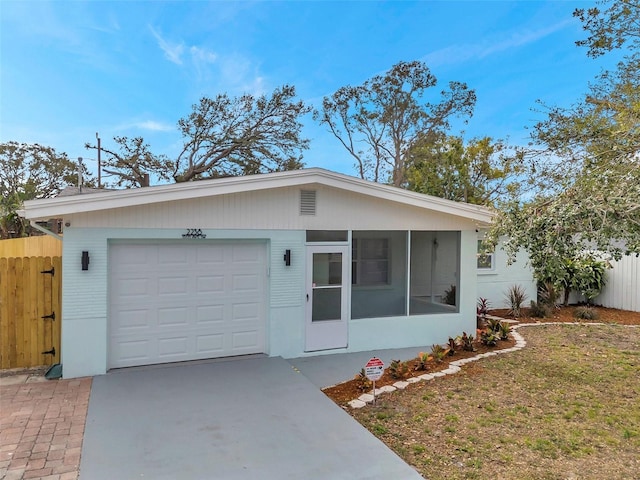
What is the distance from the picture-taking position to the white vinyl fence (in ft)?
41.0


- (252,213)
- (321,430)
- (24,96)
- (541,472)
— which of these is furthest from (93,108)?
(541,472)

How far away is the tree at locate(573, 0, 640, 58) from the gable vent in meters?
5.53

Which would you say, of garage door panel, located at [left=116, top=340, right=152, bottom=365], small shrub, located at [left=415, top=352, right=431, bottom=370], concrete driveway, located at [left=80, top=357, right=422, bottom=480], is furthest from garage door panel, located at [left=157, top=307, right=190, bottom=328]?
small shrub, located at [left=415, top=352, right=431, bottom=370]

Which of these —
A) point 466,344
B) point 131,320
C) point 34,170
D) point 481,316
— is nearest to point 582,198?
point 466,344

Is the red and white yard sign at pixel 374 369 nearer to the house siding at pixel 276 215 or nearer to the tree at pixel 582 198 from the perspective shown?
the tree at pixel 582 198

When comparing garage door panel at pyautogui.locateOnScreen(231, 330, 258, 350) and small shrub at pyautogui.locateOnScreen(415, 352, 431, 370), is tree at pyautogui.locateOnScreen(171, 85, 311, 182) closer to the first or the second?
garage door panel at pyautogui.locateOnScreen(231, 330, 258, 350)

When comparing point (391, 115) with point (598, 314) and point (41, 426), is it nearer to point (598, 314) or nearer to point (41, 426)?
point (598, 314)

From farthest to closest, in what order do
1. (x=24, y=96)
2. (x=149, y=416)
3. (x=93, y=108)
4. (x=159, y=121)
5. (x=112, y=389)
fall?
(x=159, y=121), (x=93, y=108), (x=24, y=96), (x=112, y=389), (x=149, y=416)

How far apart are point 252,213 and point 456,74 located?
1891cm

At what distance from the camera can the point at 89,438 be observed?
4203 mm

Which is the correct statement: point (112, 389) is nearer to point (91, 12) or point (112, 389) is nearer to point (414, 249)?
point (414, 249)

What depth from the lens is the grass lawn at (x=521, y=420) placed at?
392 cm

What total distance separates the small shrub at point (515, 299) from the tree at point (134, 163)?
1708cm

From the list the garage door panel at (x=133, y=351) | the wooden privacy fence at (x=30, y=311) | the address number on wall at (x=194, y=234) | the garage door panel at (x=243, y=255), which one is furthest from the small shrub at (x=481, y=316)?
the wooden privacy fence at (x=30, y=311)
